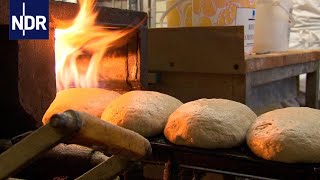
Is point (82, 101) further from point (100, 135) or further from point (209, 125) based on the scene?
point (100, 135)

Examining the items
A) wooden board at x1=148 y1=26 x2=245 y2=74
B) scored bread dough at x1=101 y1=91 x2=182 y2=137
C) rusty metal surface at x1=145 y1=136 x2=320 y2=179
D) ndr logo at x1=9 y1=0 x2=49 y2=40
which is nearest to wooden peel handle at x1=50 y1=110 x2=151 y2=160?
rusty metal surface at x1=145 y1=136 x2=320 y2=179

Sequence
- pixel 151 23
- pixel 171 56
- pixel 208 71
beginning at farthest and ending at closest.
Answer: pixel 151 23 → pixel 171 56 → pixel 208 71

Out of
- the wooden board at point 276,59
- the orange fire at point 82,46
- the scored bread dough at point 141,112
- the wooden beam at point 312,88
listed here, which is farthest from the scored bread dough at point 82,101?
the wooden beam at point 312,88

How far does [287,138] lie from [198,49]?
3.44 ft

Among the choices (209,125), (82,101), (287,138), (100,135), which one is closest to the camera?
(100,135)

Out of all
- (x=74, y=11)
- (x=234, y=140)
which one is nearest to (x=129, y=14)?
(x=74, y=11)

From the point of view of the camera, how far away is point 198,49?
198cm

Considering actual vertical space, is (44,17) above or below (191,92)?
above

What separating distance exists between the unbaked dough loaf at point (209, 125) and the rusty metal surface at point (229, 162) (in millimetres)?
21

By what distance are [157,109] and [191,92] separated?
82 cm

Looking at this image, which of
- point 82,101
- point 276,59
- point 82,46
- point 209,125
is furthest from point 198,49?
point 209,125

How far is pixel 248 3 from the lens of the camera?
196cm

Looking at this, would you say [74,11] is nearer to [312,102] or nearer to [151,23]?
[312,102]

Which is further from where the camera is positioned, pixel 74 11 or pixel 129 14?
pixel 129 14
